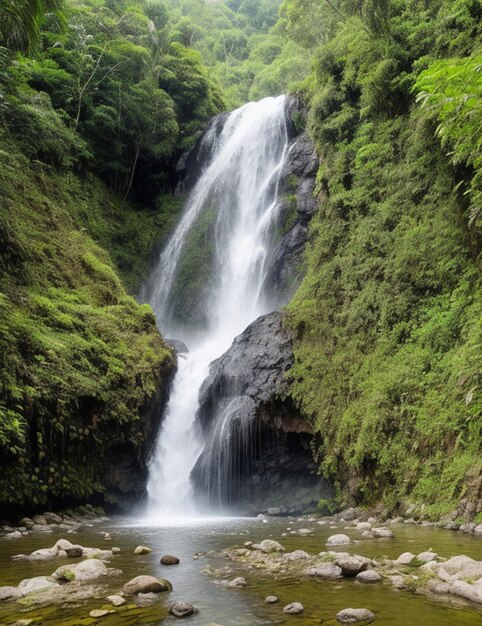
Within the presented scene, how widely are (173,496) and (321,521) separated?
5.28 meters

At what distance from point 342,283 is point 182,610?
11306 mm

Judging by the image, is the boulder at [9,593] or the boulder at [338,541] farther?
the boulder at [338,541]

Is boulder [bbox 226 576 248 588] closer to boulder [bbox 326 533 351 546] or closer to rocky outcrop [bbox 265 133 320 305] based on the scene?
boulder [bbox 326 533 351 546]

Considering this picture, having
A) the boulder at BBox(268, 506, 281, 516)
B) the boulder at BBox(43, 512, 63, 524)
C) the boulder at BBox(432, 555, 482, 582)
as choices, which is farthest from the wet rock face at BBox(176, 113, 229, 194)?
the boulder at BBox(432, 555, 482, 582)

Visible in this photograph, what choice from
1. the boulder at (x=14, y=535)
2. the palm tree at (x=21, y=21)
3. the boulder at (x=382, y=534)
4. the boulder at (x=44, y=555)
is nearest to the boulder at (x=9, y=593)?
the boulder at (x=44, y=555)

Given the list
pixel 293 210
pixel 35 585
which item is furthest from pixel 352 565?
pixel 293 210

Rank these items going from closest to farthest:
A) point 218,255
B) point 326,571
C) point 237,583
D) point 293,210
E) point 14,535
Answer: point 237,583, point 326,571, point 14,535, point 293,210, point 218,255

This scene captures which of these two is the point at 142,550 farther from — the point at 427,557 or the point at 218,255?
the point at 218,255

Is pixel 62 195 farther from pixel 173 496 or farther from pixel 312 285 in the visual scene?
pixel 173 496

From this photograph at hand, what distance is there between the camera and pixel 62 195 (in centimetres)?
2106

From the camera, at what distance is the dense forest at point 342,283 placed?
9250 mm

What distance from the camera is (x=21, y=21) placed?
35.4ft

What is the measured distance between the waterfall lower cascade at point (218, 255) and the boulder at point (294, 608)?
36.7ft

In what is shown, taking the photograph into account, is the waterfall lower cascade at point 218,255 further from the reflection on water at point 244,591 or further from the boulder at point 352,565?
the boulder at point 352,565
